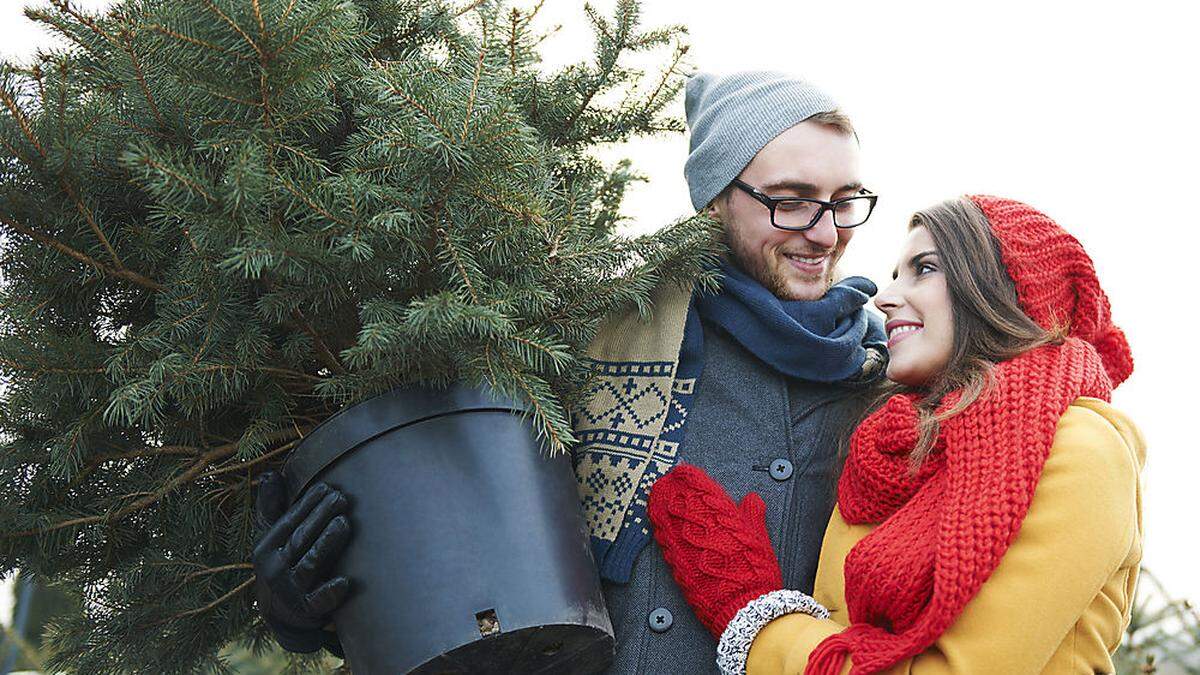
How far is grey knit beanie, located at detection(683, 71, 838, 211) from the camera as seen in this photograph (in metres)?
2.39

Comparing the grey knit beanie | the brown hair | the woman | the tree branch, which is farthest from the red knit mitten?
the tree branch

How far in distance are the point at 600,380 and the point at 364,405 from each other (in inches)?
25.1

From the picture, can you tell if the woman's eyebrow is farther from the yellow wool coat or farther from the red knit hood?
the yellow wool coat

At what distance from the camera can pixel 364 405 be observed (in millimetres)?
1703

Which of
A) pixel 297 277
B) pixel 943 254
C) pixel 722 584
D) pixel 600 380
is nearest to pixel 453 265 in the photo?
pixel 297 277

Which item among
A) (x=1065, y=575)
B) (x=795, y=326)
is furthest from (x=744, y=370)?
(x=1065, y=575)

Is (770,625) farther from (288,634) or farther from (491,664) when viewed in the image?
(288,634)

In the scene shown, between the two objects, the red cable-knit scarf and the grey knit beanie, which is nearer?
the red cable-knit scarf

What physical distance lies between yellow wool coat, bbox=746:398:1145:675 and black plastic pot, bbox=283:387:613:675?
0.44 meters

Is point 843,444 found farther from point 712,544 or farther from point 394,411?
point 394,411

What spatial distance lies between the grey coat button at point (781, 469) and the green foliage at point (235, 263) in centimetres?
44

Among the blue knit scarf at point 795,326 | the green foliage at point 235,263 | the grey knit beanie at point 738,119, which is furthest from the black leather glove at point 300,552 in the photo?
the grey knit beanie at point 738,119

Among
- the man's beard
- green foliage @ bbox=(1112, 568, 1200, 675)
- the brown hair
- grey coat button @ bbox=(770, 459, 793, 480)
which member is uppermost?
the man's beard

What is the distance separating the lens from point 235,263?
1.50 meters
